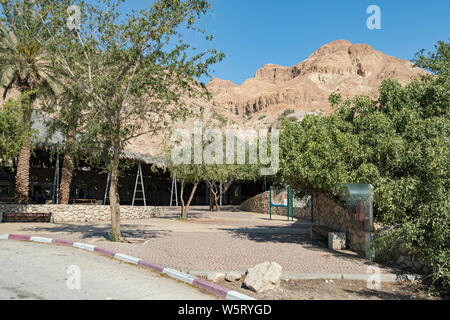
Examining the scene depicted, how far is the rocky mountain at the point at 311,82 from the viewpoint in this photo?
4825 inches

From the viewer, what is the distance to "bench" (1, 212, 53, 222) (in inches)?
730

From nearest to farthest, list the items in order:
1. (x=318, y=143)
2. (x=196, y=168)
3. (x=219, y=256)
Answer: (x=219, y=256) < (x=318, y=143) < (x=196, y=168)

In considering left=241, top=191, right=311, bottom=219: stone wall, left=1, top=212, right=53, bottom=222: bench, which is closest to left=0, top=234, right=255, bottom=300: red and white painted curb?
left=1, top=212, right=53, bottom=222: bench

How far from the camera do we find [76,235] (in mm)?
14102

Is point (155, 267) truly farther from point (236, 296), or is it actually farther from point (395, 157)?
point (395, 157)

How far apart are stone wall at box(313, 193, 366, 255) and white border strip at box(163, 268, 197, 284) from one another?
237 inches

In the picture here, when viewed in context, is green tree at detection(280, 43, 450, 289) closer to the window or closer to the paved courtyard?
the paved courtyard

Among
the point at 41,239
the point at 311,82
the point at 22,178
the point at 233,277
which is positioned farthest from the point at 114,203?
the point at 311,82

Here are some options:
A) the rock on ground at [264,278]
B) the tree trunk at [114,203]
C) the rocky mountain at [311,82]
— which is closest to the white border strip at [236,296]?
the rock on ground at [264,278]

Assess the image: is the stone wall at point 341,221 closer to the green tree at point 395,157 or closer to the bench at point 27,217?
the green tree at point 395,157

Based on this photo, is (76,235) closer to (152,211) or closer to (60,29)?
(60,29)
